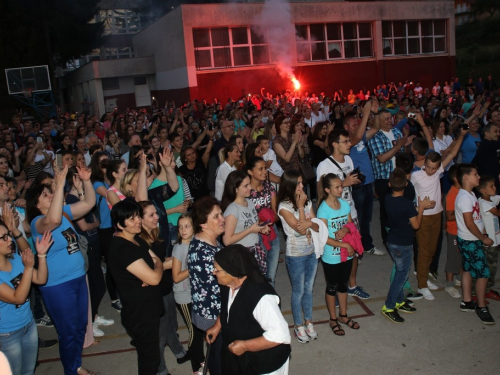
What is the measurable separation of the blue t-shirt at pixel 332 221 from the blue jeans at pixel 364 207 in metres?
2.03

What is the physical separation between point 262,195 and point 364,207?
2.32 meters

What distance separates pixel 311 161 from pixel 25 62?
26.1 meters

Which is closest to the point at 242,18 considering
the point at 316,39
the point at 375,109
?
→ the point at 316,39

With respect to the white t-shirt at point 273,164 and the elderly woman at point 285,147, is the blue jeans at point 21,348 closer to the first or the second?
the white t-shirt at point 273,164

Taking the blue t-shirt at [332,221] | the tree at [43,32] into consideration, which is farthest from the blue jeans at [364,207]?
the tree at [43,32]

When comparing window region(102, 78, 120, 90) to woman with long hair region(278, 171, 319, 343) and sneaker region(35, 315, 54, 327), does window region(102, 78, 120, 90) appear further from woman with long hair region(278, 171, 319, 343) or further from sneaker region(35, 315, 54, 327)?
woman with long hair region(278, 171, 319, 343)

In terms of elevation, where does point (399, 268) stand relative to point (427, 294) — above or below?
above

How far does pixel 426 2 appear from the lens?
27.1 meters

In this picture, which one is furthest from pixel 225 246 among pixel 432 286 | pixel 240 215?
pixel 432 286

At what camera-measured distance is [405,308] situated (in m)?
5.33

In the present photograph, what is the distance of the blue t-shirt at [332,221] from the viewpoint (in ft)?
16.0

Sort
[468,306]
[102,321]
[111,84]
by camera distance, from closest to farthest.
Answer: [468,306] → [102,321] → [111,84]

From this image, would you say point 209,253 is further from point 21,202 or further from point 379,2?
point 379,2

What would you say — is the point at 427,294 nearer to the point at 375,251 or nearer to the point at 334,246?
the point at 375,251
